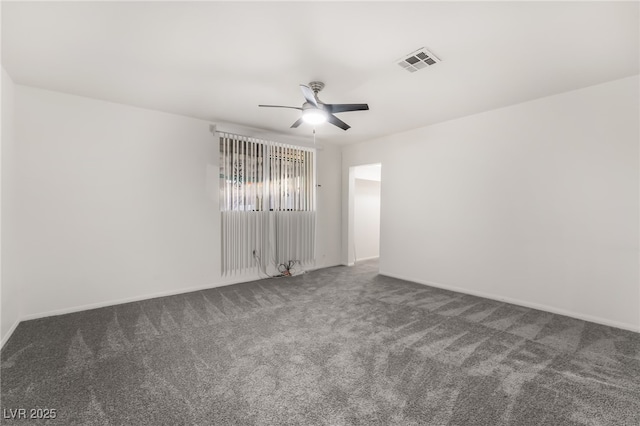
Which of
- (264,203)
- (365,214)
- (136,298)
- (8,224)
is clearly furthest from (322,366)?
(365,214)

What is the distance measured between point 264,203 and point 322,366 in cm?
333

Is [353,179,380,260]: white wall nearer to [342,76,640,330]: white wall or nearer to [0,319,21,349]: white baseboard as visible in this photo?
[342,76,640,330]: white wall

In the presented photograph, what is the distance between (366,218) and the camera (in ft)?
23.6

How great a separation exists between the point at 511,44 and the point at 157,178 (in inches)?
179

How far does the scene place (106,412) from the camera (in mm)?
1739

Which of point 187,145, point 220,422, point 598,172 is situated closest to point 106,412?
point 220,422

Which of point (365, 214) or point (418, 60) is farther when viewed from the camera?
point (365, 214)

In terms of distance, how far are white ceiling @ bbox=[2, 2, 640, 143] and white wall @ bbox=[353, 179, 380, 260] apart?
3567mm

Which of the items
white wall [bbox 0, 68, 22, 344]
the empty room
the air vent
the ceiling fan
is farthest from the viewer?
the ceiling fan

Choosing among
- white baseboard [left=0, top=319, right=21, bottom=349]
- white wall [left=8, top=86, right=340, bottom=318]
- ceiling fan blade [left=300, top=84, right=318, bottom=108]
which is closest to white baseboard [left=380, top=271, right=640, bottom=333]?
ceiling fan blade [left=300, top=84, right=318, bottom=108]

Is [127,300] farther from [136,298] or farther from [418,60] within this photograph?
[418,60]

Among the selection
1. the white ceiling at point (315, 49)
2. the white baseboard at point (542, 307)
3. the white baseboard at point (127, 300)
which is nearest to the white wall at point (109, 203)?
the white baseboard at point (127, 300)

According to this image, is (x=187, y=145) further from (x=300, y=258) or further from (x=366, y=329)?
(x=366, y=329)

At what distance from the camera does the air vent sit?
2523mm
